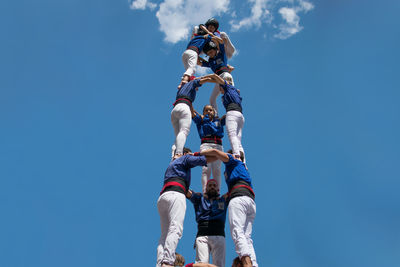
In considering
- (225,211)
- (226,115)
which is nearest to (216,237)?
(225,211)

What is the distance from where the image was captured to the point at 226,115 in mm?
10695

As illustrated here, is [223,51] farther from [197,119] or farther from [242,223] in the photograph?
[242,223]

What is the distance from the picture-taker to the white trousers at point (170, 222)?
264 inches

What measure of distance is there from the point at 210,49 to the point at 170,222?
810cm

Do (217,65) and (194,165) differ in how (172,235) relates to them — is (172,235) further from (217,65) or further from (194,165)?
(217,65)

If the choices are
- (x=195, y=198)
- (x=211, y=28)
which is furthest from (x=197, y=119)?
(x=211, y=28)

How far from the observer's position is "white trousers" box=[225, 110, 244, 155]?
32.3 feet

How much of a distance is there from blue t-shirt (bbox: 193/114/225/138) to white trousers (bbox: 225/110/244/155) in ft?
2.31

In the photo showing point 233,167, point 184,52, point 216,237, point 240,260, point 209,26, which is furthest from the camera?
point 209,26

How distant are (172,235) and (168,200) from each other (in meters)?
0.83

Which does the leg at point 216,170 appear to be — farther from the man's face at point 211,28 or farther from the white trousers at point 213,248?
the man's face at point 211,28

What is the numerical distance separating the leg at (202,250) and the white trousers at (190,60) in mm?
5972

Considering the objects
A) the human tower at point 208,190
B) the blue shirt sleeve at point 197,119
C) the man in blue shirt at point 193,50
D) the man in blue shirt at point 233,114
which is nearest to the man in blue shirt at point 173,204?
the human tower at point 208,190

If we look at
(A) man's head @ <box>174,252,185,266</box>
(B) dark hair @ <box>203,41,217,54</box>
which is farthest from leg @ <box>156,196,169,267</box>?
(B) dark hair @ <box>203,41,217,54</box>
